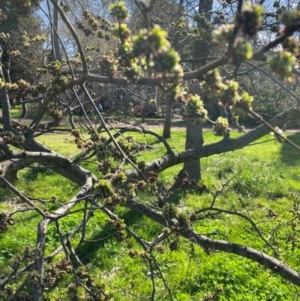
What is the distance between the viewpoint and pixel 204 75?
1329 mm

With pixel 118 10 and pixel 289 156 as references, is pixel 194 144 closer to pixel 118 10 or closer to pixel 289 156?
pixel 289 156

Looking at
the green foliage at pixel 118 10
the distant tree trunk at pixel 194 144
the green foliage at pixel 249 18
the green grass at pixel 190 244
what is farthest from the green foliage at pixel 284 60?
the distant tree trunk at pixel 194 144

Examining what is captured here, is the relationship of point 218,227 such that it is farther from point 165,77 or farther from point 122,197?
point 165,77

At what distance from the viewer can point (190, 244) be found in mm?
4090

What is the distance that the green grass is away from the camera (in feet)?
15.2

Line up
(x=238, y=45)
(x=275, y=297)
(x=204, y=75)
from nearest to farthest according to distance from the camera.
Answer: (x=238, y=45) < (x=204, y=75) < (x=275, y=297)

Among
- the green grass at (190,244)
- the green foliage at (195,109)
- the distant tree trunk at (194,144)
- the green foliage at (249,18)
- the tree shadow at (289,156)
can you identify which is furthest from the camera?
the tree shadow at (289,156)

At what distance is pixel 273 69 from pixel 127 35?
0.53 metres

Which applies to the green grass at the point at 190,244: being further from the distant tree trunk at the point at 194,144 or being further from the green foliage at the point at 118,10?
the green foliage at the point at 118,10

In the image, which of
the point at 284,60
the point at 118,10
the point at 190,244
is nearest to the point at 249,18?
the point at 284,60

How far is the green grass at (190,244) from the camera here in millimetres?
4641

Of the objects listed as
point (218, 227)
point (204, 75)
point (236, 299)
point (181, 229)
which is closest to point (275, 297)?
point (236, 299)

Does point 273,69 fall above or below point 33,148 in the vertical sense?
above

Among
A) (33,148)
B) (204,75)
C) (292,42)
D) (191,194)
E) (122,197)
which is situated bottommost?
(191,194)
